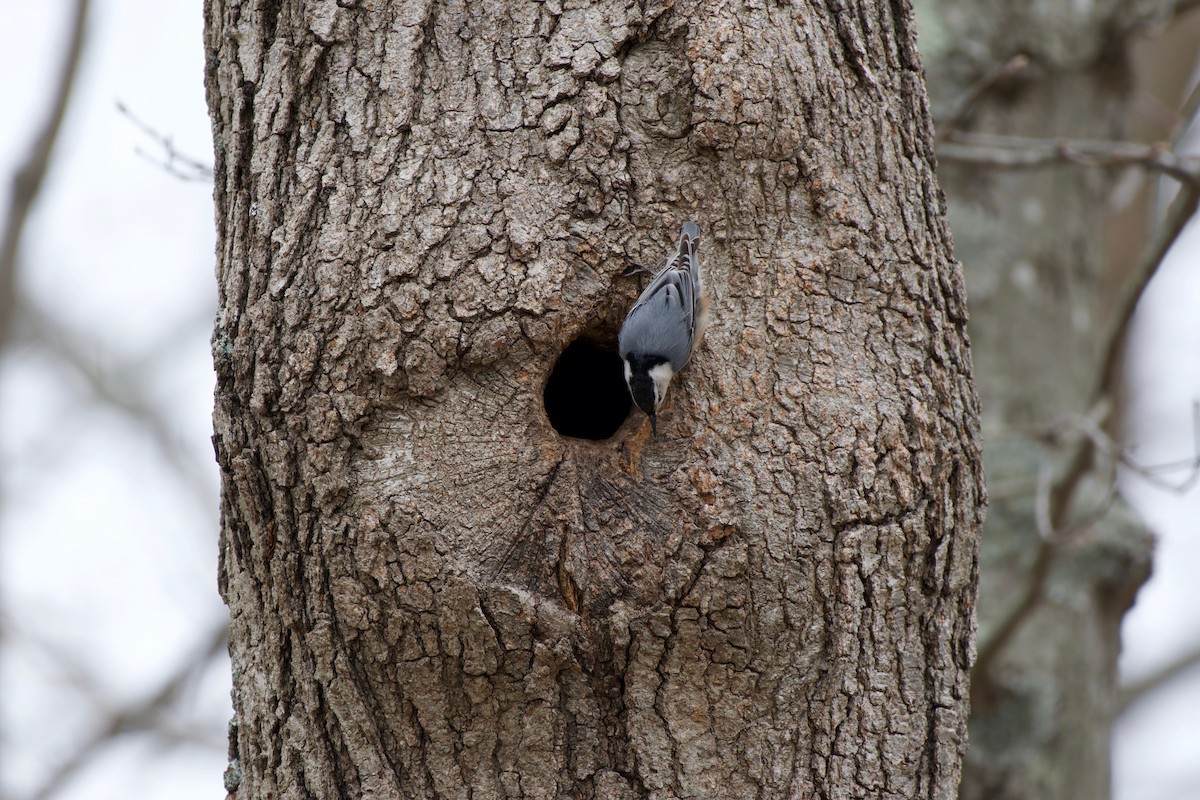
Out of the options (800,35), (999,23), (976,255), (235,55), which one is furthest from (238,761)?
(999,23)

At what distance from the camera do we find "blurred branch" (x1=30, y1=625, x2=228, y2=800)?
497 cm

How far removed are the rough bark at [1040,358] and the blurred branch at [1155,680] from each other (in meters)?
3.20

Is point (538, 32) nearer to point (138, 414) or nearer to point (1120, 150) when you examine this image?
point (1120, 150)

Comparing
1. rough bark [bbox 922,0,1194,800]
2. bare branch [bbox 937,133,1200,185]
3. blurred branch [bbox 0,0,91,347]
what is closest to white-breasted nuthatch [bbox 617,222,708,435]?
bare branch [bbox 937,133,1200,185]

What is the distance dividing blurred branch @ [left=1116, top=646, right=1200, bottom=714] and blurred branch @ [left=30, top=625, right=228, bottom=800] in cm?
528

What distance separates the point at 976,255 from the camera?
409cm

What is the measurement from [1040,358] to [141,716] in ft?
13.8

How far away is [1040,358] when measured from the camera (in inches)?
164

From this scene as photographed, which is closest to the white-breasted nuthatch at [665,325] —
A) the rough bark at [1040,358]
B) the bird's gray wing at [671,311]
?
the bird's gray wing at [671,311]

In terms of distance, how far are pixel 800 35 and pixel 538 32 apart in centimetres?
56

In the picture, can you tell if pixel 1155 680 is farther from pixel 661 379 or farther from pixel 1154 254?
pixel 661 379

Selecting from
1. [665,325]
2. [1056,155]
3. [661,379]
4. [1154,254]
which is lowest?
[661,379]

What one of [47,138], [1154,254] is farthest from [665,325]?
[47,138]

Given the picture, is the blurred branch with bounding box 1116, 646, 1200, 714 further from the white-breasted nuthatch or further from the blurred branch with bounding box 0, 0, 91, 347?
the blurred branch with bounding box 0, 0, 91, 347
